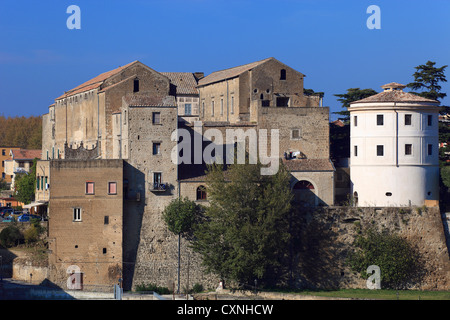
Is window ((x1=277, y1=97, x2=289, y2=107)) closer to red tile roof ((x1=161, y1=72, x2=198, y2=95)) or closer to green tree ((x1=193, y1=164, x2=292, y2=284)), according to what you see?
red tile roof ((x1=161, y1=72, x2=198, y2=95))

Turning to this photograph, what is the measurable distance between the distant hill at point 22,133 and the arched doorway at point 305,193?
202 feet

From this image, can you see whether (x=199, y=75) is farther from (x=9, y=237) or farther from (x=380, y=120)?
(x=9, y=237)

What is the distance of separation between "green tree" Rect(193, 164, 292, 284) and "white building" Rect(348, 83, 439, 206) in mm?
6016

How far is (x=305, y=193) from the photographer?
190ft

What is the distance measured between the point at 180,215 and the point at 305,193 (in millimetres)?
7991

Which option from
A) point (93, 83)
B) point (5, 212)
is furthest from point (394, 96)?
point (5, 212)

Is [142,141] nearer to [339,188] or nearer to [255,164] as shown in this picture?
[255,164]

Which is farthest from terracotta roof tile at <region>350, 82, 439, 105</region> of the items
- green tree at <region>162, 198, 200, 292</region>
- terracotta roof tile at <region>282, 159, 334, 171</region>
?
green tree at <region>162, 198, 200, 292</region>

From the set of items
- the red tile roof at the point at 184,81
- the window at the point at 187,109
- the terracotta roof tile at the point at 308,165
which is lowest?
the terracotta roof tile at the point at 308,165

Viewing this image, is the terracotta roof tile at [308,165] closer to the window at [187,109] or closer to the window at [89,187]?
the window at [89,187]

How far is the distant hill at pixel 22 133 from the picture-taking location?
11915cm

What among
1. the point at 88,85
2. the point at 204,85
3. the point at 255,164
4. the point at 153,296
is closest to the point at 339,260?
the point at 255,164

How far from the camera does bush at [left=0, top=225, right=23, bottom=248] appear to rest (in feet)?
194

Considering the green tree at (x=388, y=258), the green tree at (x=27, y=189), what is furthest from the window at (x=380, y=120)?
the green tree at (x=27, y=189)
